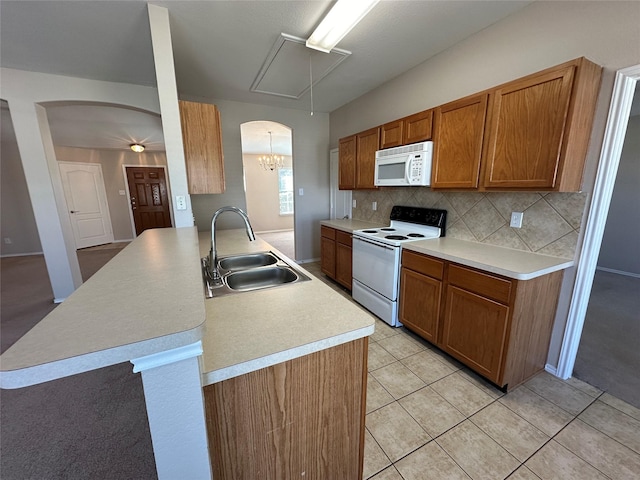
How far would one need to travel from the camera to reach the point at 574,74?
1433mm

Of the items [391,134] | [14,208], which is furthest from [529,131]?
[14,208]

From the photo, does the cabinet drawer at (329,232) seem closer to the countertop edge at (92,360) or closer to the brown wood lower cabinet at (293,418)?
the brown wood lower cabinet at (293,418)

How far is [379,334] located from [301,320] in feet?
5.60

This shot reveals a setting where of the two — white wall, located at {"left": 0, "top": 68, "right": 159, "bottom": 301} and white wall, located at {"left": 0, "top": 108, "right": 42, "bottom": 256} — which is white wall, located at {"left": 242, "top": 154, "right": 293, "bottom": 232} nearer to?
white wall, located at {"left": 0, "top": 68, "right": 159, "bottom": 301}

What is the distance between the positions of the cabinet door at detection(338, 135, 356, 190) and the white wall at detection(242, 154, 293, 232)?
4.48 metres

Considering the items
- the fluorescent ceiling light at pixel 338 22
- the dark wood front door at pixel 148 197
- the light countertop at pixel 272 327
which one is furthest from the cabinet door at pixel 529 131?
the dark wood front door at pixel 148 197

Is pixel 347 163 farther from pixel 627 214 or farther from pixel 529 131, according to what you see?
pixel 627 214

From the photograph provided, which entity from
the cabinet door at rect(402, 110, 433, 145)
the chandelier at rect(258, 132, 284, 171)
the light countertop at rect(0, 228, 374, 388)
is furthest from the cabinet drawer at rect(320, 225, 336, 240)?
the chandelier at rect(258, 132, 284, 171)

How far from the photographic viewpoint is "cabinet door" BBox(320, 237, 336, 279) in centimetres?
357

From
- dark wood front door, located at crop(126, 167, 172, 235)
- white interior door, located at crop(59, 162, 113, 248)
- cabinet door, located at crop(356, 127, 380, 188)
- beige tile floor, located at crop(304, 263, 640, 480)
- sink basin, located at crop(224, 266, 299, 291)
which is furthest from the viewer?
dark wood front door, located at crop(126, 167, 172, 235)

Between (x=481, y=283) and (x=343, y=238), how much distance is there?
69.5 inches

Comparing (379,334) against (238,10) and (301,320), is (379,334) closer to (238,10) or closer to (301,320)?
(301,320)

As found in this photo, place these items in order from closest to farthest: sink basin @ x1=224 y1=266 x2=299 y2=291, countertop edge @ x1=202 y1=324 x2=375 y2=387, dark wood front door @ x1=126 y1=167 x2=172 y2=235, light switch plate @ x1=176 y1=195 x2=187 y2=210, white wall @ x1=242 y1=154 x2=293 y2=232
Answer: countertop edge @ x1=202 y1=324 x2=375 y2=387 < sink basin @ x1=224 y1=266 x2=299 y2=291 < light switch plate @ x1=176 y1=195 x2=187 y2=210 < dark wood front door @ x1=126 y1=167 x2=172 y2=235 < white wall @ x1=242 y1=154 x2=293 y2=232

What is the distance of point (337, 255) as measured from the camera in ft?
11.4
